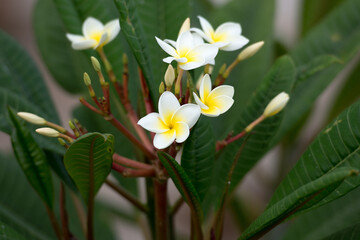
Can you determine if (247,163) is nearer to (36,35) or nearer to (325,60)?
(325,60)

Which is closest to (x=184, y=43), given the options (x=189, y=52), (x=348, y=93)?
(x=189, y=52)

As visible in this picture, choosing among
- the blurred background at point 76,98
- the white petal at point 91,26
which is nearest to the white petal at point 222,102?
the white petal at point 91,26

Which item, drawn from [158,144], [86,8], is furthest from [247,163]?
[86,8]

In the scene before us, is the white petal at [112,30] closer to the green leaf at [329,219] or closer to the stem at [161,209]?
the stem at [161,209]

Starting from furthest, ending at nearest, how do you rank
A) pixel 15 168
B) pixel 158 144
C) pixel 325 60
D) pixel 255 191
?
pixel 255 191 → pixel 15 168 → pixel 325 60 → pixel 158 144

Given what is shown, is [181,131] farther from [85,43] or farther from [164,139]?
[85,43]

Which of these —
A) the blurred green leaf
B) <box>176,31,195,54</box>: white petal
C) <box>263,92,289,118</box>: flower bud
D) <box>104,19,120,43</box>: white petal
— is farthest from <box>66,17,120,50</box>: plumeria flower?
the blurred green leaf

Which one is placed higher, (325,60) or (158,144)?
(325,60)
